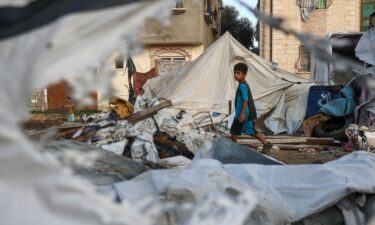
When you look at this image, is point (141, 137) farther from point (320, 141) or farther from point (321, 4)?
point (321, 4)

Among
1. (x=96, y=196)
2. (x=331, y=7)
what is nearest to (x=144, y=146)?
(x=96, y=196)

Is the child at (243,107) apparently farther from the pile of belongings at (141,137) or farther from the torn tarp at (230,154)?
the torn tarp at (230,154)

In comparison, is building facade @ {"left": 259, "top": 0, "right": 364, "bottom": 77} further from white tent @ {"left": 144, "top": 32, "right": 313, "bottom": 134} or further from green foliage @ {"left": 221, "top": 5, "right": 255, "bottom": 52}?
green foliage @ {"left": 221, "top": 5, "right": 255, "bottom": 52}

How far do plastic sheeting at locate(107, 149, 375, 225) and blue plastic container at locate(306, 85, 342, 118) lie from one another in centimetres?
899

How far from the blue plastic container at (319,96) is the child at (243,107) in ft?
13.5

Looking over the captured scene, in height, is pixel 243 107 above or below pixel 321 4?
below

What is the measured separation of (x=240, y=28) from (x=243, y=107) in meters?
30.6

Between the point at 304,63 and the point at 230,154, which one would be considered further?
the point at 304,63

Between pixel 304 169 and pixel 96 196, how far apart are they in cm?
207

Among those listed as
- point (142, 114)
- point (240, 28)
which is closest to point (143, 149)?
point (142, 114)

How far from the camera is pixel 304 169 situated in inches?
127

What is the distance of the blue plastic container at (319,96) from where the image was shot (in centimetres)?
1211

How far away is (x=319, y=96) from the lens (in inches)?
484

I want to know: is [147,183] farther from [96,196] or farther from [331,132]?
[331,132]
